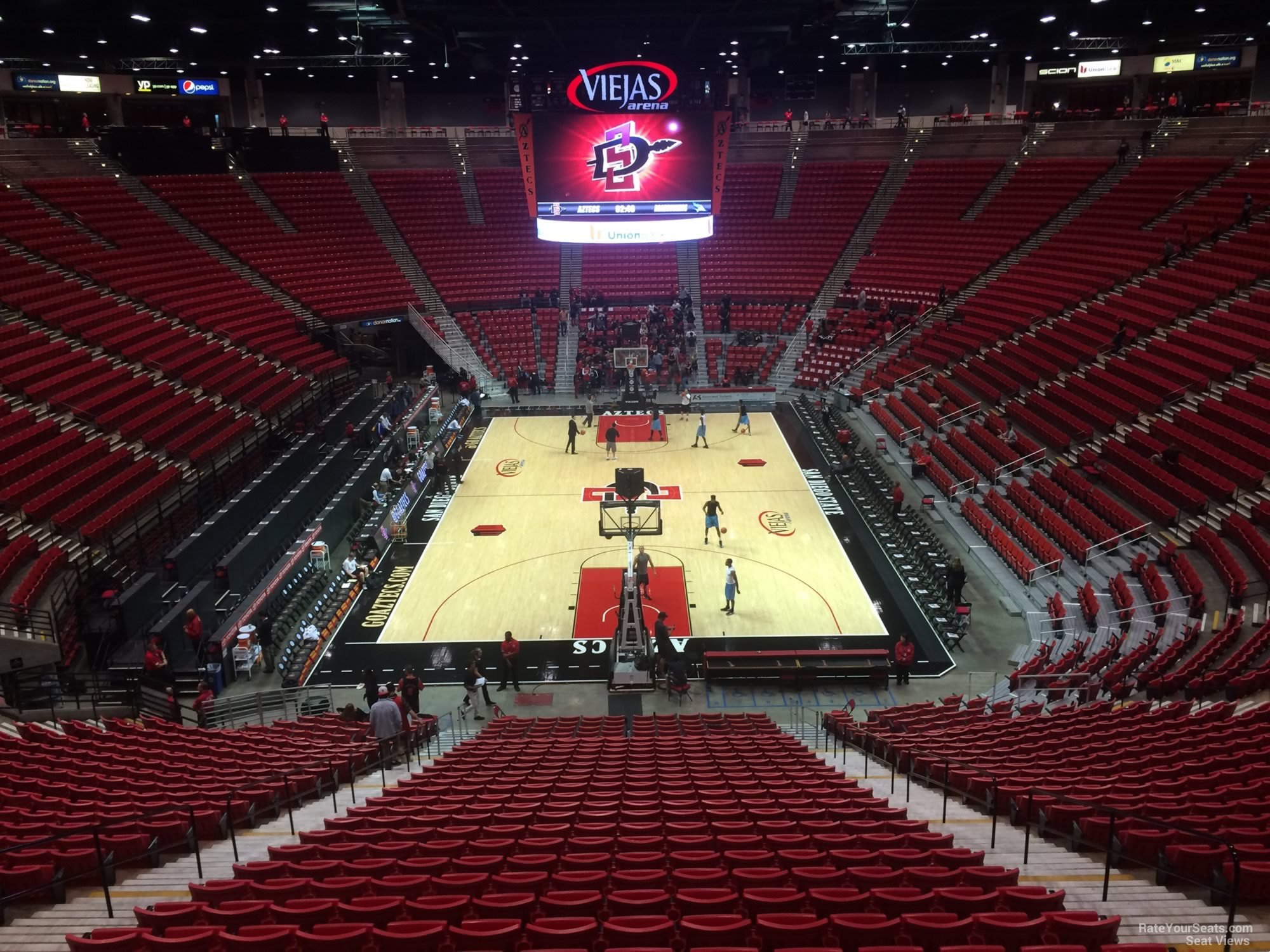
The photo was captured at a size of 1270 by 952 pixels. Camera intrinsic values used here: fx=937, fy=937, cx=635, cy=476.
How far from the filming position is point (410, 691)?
15.1m

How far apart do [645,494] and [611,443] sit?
3.06 m

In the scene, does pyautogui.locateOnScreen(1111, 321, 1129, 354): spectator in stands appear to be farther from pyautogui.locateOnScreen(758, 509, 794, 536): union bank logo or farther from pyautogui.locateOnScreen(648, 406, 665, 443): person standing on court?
pyautogui.locateOnScreen(648, 406, 665, 443): person standing on court

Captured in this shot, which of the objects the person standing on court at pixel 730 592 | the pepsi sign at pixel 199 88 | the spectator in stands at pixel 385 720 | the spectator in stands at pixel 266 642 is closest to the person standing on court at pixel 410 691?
the spectator in stands at pixel 385 720

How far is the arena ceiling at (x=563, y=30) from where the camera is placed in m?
28.9

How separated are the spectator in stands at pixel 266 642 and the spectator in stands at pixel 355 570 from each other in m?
3.49

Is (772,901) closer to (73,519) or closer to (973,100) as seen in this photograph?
(73,519)

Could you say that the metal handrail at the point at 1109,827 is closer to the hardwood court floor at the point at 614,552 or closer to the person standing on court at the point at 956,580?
the person standing on court at the point at 956,580

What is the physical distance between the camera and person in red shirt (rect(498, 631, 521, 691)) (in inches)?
650

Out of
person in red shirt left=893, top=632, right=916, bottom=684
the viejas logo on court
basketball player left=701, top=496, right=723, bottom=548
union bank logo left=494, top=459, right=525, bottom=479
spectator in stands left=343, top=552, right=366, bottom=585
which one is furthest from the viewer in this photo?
the viejas logo on court

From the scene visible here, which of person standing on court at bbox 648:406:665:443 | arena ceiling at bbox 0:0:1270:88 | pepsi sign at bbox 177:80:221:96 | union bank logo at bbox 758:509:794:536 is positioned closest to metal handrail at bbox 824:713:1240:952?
union bank logo at bbox 758:509:794:536

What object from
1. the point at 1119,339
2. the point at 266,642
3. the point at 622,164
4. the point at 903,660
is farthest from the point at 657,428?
the point at 266,642

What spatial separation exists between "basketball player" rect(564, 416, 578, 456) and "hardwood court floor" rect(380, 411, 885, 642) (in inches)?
9.6

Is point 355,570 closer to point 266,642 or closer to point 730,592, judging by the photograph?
point 266,642

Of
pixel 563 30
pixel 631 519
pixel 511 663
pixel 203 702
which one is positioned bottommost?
pixel 511 663
